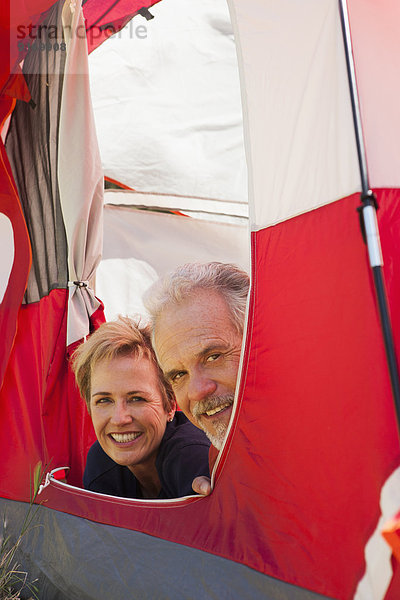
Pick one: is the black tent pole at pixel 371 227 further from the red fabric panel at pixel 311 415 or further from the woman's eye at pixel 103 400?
the woman's eye at pixel 103 400

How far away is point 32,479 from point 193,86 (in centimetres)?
189

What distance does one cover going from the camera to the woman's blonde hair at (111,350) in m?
1.90

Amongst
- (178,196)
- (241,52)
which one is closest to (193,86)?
(178,196)

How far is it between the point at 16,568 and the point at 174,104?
82.4 inches

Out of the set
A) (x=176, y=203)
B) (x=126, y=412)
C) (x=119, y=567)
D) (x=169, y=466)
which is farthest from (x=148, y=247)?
(x=119, y=567)

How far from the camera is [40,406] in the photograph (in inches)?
76.9

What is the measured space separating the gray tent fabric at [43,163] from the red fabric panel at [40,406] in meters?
0.10

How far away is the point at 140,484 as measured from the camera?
1875mm

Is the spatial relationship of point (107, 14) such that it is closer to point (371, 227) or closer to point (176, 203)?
point (176, 203)

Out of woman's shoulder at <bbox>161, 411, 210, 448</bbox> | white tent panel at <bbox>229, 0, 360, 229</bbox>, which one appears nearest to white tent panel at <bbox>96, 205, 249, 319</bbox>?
woman's shoulder at <bbox>161, 411, 210, 448</bbox>

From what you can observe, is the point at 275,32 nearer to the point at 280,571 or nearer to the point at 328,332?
the point at 328,332

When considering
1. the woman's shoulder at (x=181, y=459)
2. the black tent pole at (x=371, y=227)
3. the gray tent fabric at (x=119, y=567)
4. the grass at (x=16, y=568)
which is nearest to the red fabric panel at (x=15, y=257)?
the grass at (x=16, y=568)

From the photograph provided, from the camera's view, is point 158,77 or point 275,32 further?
point 158,77

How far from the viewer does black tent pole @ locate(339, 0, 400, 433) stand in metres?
0.94
